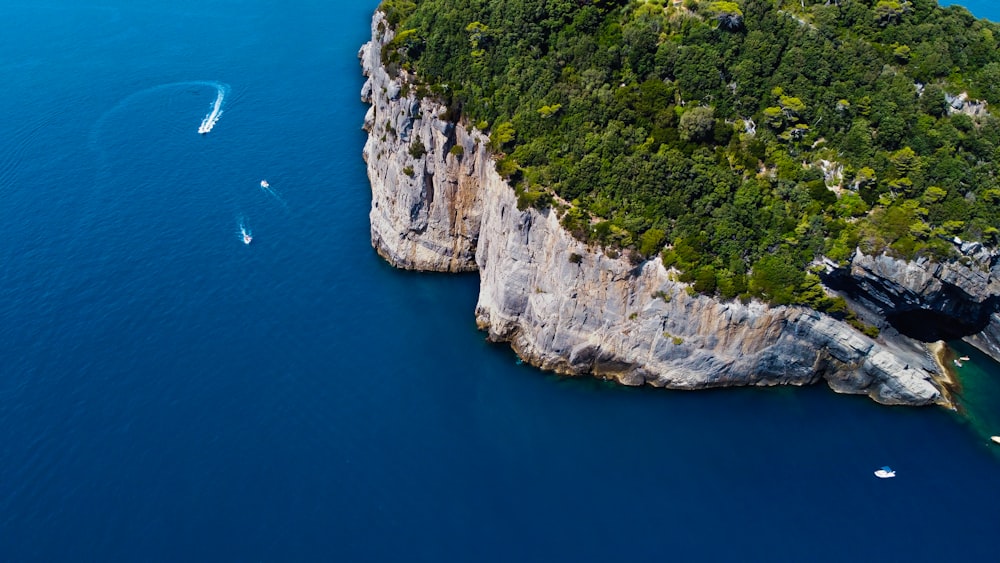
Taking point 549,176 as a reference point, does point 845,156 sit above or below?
above

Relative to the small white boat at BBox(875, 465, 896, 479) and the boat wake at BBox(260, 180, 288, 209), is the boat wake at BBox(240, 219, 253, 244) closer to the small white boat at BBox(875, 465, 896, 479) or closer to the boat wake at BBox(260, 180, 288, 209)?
the boat wake at BBox(260, 180, 288, 209)

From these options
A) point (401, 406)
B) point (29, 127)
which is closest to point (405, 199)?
point (401, 406)

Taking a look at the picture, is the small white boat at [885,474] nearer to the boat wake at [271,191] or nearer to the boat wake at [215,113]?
the boat wake at [271,191]

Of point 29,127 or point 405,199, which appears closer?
point 405,199

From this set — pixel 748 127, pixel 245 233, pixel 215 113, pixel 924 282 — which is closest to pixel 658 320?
A: pixel 748 127

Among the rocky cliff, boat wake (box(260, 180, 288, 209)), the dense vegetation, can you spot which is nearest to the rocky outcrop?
the rocky cliff

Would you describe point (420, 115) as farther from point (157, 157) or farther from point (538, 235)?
point (157, 157)

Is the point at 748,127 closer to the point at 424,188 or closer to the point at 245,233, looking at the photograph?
the point at 424,188
